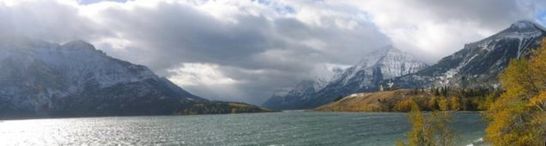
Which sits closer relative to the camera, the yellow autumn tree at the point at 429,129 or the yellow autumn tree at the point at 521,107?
the yellow autumn tree at the point at 521,107

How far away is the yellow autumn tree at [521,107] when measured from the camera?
42.9m

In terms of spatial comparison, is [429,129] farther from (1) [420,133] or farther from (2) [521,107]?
(2) [521,107]

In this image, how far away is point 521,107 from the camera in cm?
4572

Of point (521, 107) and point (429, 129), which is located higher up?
point (521, 107)

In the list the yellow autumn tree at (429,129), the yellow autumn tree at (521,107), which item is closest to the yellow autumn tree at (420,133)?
the yellow autumn tree at (429,129)

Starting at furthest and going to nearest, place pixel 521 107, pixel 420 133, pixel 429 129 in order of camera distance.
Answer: pixel 420 133 → pixel 429 129 → pixel 521 107

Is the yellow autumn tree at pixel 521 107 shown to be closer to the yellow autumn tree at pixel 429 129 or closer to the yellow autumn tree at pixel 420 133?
the yellow autumn tree at pixel 429 129

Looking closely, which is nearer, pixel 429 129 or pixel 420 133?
pixel 429 129

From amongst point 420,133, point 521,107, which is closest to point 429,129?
point 420,133

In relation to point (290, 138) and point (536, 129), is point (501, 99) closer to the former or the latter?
point (536, 129)

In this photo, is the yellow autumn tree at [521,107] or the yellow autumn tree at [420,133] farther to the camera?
the yellow autumn tree at [420,133]

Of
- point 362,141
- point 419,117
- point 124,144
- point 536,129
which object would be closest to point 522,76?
point 536,129

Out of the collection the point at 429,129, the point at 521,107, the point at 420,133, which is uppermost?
the point at 521,107

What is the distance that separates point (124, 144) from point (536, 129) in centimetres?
12333
